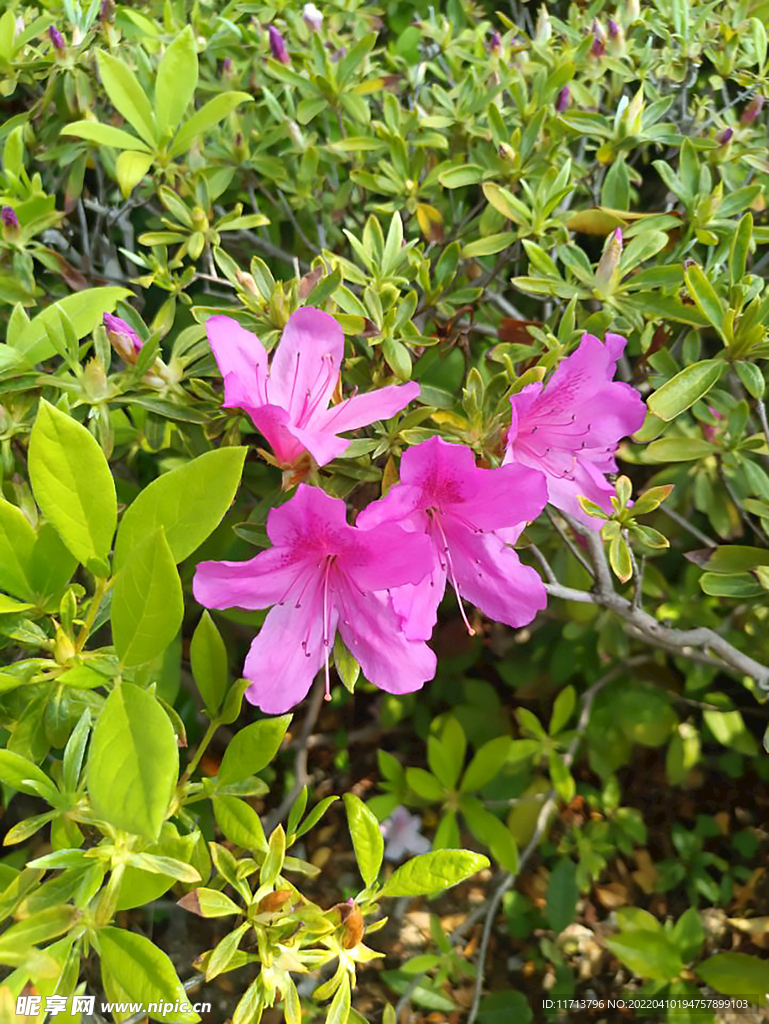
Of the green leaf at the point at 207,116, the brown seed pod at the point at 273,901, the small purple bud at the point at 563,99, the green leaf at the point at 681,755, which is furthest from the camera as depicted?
the green leaf at the point at 681,755

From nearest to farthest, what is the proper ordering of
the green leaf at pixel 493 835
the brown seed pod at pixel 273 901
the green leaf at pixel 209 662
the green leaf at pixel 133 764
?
the green leaf at pixel 133 764 < the brown seed pod at pixel 273 901 < the green leaf at pixel 209 662 < the green leaf at pixel 493 835

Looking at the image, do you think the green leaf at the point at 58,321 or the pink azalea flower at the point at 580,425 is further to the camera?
the green leaf at the point at 58,321

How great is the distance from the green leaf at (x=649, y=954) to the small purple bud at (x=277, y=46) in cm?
167

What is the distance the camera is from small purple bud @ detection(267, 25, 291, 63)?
51.6 inches

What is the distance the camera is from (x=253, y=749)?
874mm

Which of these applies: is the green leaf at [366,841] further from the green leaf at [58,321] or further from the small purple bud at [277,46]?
the small purple bud at [277,46]

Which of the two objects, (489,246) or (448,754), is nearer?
(489,246)

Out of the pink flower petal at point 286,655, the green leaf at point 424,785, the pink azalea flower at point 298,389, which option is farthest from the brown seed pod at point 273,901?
the green leaf at point 424,785

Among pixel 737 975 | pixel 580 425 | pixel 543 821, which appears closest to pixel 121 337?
pixel 580 425

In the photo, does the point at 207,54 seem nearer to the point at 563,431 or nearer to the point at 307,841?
the point at 563,431

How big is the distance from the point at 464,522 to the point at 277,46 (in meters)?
0.97

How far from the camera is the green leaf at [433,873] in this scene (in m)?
0.83

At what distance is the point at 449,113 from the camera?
4.37 ft

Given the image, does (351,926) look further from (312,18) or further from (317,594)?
(312,18)
